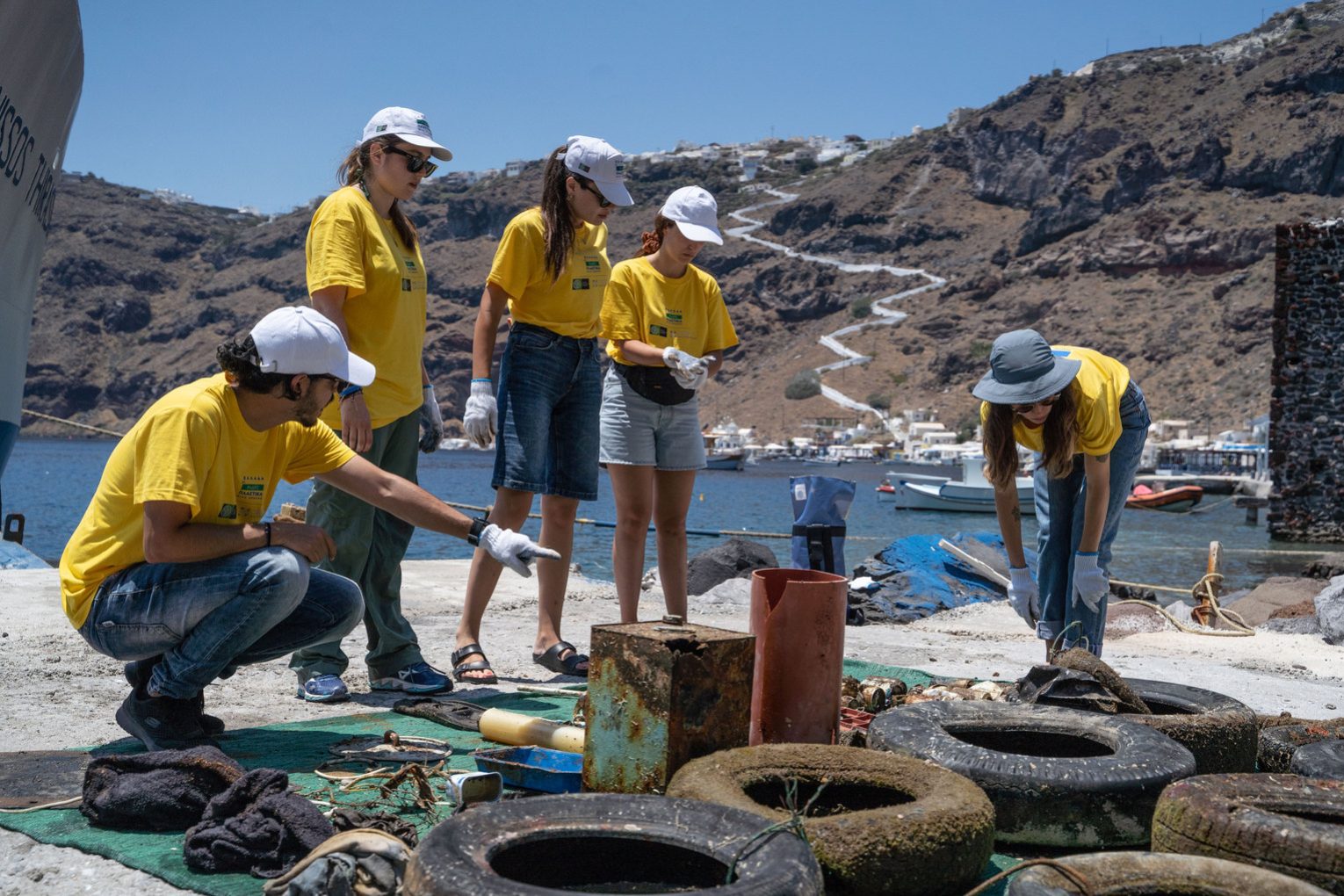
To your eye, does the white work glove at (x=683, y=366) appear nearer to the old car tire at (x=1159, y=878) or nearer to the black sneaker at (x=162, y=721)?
the black sneaker at (x=162, y=721)

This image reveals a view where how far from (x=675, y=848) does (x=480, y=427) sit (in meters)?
2.72

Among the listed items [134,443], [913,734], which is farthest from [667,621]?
[134,443]

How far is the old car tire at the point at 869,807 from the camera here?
7.37 feet

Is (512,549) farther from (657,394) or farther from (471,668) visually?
(657,394)

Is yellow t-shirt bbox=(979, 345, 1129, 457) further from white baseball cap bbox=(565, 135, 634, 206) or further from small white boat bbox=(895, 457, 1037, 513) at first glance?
small white boat bbox=(895, 457, 1037, 513)

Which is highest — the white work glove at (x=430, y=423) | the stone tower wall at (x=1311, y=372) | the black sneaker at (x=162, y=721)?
the stone tower wall at (x=1311, y=372)

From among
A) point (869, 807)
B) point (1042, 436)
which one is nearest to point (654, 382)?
point (1042, 436)

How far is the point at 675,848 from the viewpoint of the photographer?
2127 mm

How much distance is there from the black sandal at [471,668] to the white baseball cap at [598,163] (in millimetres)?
1803

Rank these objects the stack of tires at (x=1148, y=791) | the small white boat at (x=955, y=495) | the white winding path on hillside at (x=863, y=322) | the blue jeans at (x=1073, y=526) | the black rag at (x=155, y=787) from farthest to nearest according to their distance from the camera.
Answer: the white winding path on hillside at (x=863, y=322) < the small white boat at (x=955, y=495) < the blue jeans at (x=1073, y=526) < the black rag at (x=155, y=787) < the stack of tires at (x=1148, y=791)

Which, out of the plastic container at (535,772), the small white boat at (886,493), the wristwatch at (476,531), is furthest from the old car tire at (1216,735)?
the small white boat at (886,493)

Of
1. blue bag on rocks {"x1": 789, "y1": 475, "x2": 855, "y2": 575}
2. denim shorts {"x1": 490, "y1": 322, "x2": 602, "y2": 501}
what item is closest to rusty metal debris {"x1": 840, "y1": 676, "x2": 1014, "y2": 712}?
denim shorts {"x1": 490, "y1": 322, "x2": 602, "y2": 501}

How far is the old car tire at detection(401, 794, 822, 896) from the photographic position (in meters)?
1.96

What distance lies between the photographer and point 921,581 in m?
9.21
